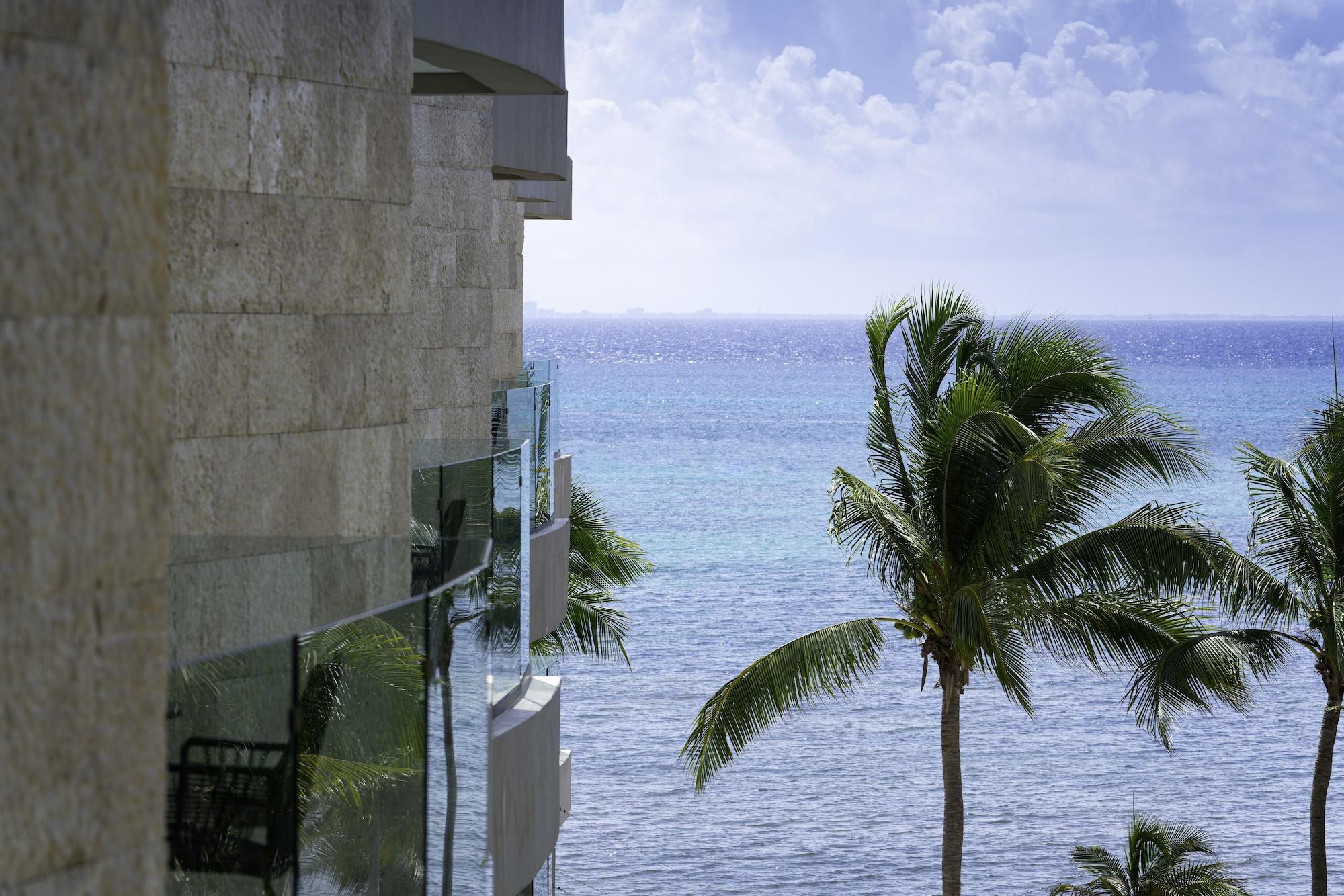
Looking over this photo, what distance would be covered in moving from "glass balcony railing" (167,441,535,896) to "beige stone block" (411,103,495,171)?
5.85m

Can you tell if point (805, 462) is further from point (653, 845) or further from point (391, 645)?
point (391, 645)

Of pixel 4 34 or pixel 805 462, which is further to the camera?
pixel 805 462

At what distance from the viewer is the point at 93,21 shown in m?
2.20

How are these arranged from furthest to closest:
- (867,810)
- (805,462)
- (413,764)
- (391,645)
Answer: (805,462), (867,810), (413,764), (391,645)

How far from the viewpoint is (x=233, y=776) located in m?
3.85

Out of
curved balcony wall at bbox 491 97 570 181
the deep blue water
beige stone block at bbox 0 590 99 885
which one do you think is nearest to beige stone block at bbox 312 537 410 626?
beige stone block at bbox 0 590 99 885

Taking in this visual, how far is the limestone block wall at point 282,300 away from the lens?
5.83 m

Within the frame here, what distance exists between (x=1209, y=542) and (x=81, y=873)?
50.5 ft

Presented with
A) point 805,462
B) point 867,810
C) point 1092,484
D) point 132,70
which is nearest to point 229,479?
point 132,70

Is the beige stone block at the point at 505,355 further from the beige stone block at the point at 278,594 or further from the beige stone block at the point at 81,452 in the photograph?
the beige stone block at the point at 81,452

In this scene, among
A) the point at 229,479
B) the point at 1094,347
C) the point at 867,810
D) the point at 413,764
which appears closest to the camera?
the point at 413,764

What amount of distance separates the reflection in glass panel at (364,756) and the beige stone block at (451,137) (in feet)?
24.1

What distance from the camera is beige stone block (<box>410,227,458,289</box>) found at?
11.5 metres

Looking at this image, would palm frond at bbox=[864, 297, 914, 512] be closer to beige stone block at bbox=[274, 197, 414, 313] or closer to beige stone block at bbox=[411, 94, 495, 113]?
beige stone block at bbox=[411, 94, 495, 113]
